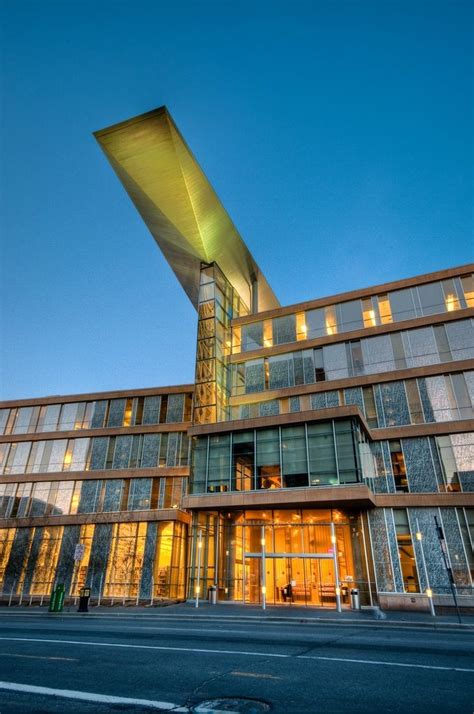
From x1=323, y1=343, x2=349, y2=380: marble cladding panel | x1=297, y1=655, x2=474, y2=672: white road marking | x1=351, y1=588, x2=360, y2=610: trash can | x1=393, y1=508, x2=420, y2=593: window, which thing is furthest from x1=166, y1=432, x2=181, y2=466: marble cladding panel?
x1=297, y1=655, x2=474, y2=672: white road marking

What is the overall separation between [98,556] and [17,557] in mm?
7531

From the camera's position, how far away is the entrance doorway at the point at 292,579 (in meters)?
22.2

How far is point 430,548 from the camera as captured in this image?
2338 cm

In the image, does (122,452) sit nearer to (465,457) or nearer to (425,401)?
(425,401)

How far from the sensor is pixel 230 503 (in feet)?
78.9

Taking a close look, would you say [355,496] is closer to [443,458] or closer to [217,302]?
[443,458]

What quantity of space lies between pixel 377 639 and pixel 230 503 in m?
14.1

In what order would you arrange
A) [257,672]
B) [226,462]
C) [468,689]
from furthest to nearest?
[226,462]
[257,672]
[468,689]

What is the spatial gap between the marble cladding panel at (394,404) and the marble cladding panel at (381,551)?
213 inches

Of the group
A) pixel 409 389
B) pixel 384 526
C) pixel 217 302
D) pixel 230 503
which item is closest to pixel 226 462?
pixel 230 503

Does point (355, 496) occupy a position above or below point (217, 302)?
below

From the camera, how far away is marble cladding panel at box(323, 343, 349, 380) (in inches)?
1171

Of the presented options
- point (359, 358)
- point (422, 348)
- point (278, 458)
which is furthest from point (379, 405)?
point (278, 458)

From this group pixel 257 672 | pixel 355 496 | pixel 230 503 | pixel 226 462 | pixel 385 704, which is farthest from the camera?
pixel 226 462
